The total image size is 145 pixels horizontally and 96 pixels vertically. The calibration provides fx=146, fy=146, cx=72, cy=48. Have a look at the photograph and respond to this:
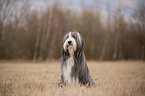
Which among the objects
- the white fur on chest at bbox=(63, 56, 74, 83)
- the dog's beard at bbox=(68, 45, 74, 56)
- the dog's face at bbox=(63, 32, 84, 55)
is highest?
the dog's face at bbox=(63, 32, 84, 55)

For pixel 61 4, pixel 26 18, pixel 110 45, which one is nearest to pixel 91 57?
pixel 110 45

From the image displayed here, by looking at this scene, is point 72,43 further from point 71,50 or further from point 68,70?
point 68,70

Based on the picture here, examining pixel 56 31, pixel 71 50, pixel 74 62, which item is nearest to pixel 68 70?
pixel 74 62

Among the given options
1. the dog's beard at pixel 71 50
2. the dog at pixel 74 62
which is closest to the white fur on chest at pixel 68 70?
the dog at pixel 74 62

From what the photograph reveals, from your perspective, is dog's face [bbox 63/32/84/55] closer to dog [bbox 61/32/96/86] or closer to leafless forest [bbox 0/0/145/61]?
dog [bbox 61/32/96/86]

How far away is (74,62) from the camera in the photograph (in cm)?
360

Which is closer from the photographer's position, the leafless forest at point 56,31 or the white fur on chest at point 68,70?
the white fur on chest at point 68,70

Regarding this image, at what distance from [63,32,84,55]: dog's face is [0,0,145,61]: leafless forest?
22.6 ft

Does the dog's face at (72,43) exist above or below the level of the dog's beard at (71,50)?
above

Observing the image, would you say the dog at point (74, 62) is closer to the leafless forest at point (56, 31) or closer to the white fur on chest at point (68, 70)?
the white fur on chest at point (68, 70)

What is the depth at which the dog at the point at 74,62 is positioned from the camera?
3.56m

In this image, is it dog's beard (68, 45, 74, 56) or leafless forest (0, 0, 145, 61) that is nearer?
dog's beard (68, 45, 74, 56)

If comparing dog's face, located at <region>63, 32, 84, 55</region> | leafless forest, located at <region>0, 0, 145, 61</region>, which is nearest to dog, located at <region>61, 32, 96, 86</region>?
dog's face, located at <region>63, 32, 84, 55</region>

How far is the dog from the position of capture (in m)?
3.56
